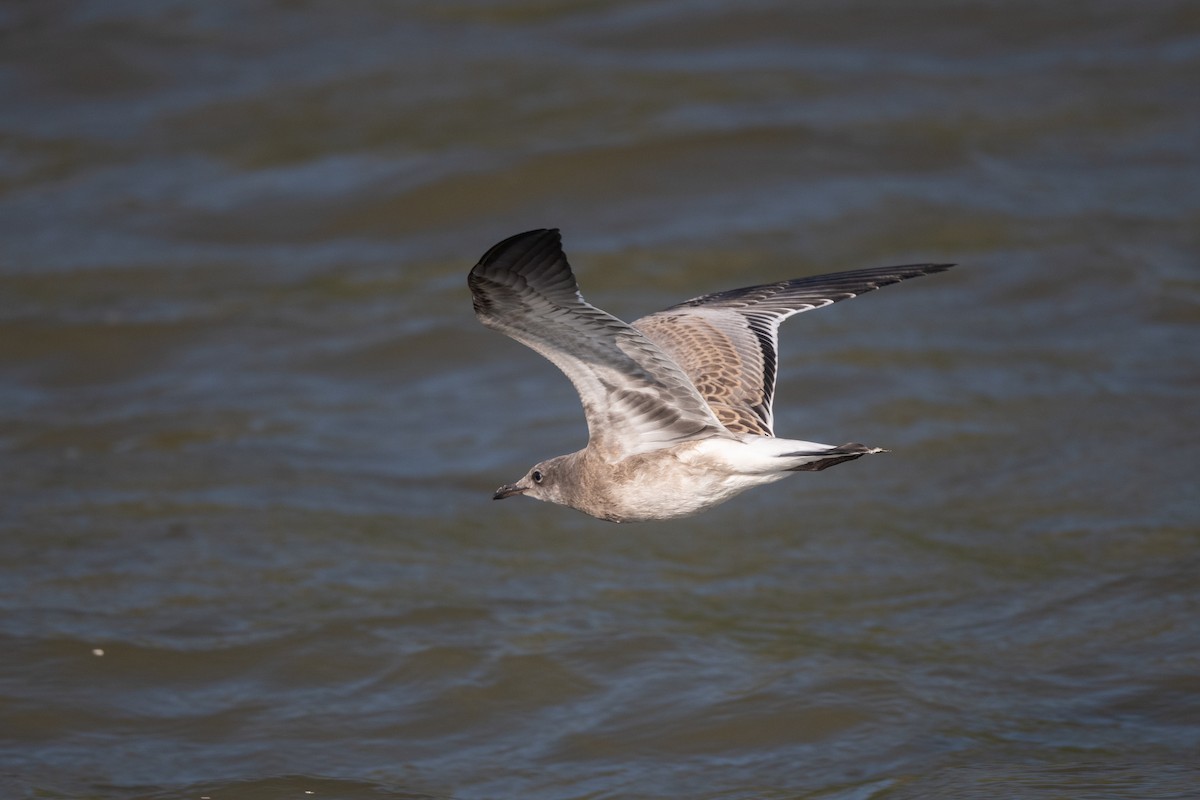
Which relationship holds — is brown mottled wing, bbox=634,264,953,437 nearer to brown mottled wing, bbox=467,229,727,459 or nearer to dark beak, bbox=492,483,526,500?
brown mottled wing, bbox=467,229,727,459

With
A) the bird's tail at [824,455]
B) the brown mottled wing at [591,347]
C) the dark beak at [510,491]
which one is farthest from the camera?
the dark beak at [510,491]

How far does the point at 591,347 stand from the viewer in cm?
566

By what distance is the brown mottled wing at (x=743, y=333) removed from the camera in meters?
6.48

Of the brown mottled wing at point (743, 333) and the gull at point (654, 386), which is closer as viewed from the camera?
the gull at point (654, 386)

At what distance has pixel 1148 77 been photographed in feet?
47.9

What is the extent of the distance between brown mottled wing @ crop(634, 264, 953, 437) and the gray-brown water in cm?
187

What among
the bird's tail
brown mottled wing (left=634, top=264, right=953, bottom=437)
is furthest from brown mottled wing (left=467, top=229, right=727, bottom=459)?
the bird's tail

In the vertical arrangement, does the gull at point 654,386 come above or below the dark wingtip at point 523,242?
below

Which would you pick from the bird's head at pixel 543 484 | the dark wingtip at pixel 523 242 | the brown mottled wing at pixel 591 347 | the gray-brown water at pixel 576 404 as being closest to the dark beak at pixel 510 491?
the bird's head at pixel 543 484

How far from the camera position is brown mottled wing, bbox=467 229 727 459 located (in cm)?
522

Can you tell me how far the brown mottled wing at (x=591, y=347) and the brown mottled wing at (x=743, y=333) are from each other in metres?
0.34

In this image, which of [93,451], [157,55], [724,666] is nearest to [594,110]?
[157,55]

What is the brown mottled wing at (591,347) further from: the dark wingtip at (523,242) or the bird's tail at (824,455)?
the bird's tail at (824,455)

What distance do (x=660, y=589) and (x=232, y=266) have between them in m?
5.97
